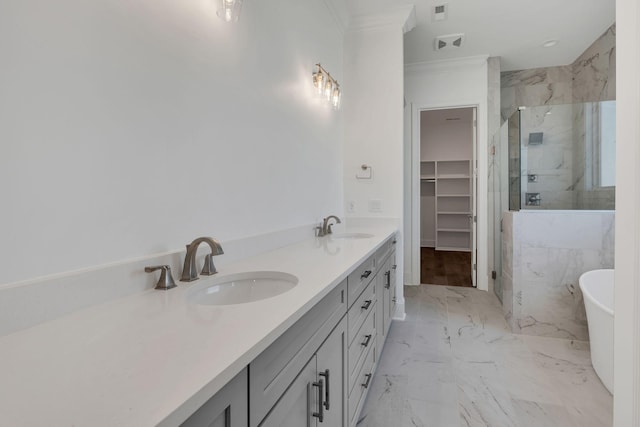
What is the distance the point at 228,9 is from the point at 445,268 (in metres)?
4.71

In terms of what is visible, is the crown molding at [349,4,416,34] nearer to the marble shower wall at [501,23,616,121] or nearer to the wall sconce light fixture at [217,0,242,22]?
the marble shower wall at [501,23,616,121]

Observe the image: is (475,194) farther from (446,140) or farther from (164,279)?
(164,279)

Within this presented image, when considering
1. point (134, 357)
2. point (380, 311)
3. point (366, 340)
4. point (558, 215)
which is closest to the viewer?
point (134, 357)

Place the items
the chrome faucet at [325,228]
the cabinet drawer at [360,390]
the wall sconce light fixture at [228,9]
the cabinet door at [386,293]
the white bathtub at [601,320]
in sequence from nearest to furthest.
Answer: the wall sconce light fixture at [228,9], the cabinet drawer at [360,390], the white bathtub at [601,320], the cabinet door at [386,293], the chrome faucet at [325,228]

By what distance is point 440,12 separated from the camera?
2842mm

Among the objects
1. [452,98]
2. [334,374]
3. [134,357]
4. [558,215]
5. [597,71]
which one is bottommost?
[334,374]

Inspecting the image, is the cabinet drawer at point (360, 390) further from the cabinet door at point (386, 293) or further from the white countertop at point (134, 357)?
the white countertop at point (134, 357)

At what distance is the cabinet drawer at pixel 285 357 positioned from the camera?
2.10 feet

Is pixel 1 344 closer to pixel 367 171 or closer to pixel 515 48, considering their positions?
pixel 367 171

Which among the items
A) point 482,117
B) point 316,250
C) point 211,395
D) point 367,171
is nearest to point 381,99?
point 367,171

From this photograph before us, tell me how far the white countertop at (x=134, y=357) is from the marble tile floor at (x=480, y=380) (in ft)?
4.09

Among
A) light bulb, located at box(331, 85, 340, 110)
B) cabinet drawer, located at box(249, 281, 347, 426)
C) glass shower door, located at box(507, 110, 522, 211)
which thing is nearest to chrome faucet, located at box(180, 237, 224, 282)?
cabinet drawer, located at box(249, 281, 347, 426)

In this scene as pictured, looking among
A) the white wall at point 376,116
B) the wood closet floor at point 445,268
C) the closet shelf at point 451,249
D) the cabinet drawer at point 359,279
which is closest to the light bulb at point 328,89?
the white wall at point 376,116

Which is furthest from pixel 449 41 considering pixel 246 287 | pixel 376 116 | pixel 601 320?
pixel 246 287
